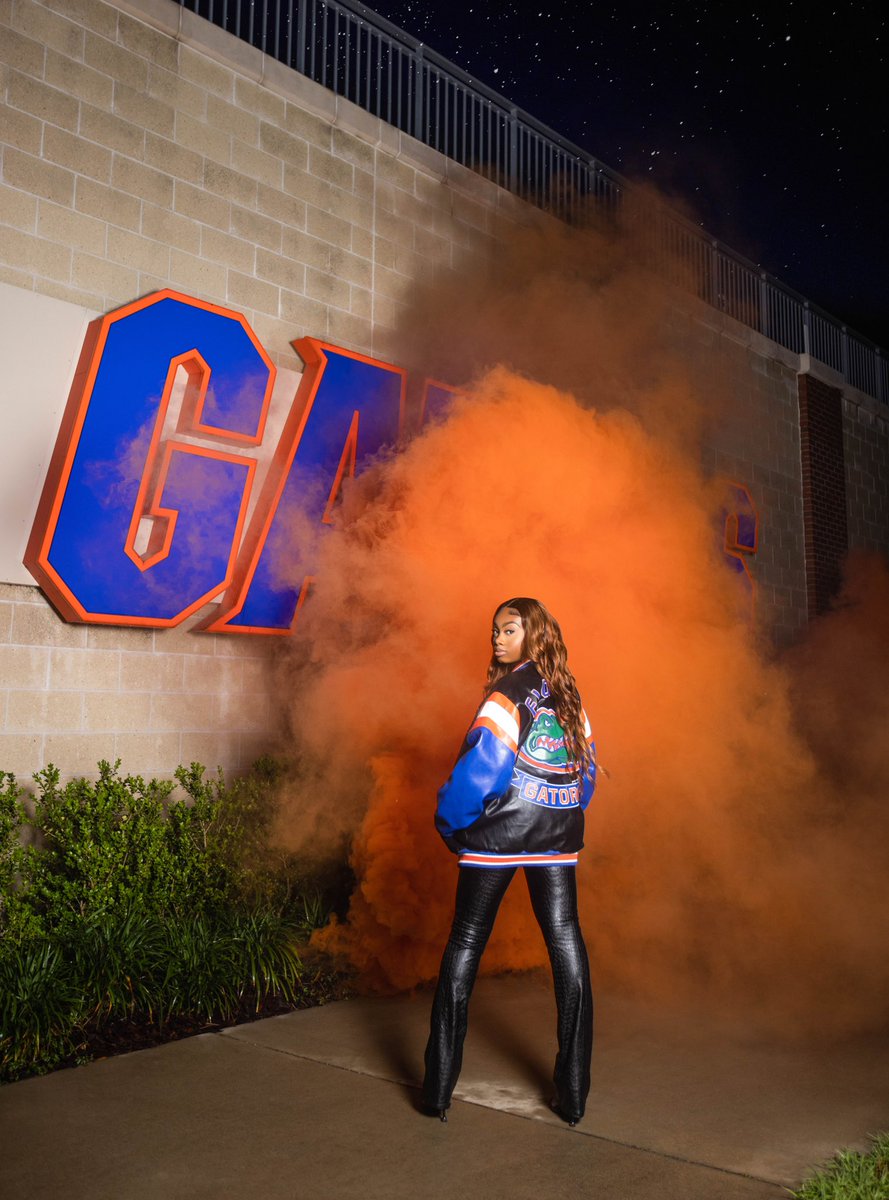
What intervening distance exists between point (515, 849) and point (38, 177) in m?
4.90

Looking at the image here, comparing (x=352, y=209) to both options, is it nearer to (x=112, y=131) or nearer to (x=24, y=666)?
(x=112, y=131)

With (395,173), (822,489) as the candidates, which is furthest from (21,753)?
(822,489)

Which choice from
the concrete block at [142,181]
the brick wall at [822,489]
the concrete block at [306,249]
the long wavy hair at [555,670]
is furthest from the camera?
the brick wall at [822,489]

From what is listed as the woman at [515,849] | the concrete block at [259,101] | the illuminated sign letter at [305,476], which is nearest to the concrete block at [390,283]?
the illuminated sign letter at [305,476]

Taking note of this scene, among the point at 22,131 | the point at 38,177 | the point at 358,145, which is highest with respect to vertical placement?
the point at 358,145

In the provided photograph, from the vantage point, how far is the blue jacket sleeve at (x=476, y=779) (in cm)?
388

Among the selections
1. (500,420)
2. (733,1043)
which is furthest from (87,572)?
(733,1043)

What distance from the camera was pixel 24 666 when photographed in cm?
611

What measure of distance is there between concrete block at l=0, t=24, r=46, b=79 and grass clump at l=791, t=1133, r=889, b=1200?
6.76m

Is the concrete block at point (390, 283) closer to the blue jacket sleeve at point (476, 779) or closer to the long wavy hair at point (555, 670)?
the long wavy hair at point (555, 670)

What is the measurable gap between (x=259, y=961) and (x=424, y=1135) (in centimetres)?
211

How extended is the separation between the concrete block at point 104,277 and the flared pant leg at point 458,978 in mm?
4427

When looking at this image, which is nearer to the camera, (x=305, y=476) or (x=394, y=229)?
(x=305, y=476)

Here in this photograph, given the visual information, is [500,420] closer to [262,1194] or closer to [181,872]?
[181,872]
